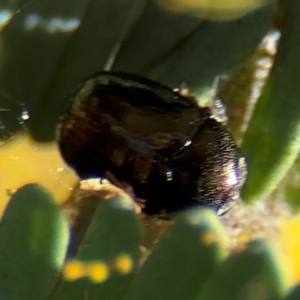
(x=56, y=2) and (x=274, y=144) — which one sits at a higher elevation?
(x=56, y=2)

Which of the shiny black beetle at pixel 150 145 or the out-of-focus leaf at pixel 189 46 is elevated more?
the out-of-focus leaf at pixel 189 46

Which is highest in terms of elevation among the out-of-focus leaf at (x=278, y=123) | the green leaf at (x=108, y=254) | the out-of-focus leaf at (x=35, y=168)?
the out-of-focus leaf at (x=278, y=123)

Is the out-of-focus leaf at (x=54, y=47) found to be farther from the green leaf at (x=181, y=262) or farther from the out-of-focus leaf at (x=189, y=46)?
the green leaf at (x=181, y=262)

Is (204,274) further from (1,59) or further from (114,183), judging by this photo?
(1,59)

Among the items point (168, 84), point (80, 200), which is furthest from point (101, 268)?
point (168, 84)

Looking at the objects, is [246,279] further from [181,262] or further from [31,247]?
[31,247]

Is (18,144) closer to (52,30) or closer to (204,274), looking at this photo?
(52,30)

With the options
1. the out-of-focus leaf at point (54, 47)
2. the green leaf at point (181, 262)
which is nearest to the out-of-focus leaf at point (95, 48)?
the out-of-focus leaf at point (54, 47)
